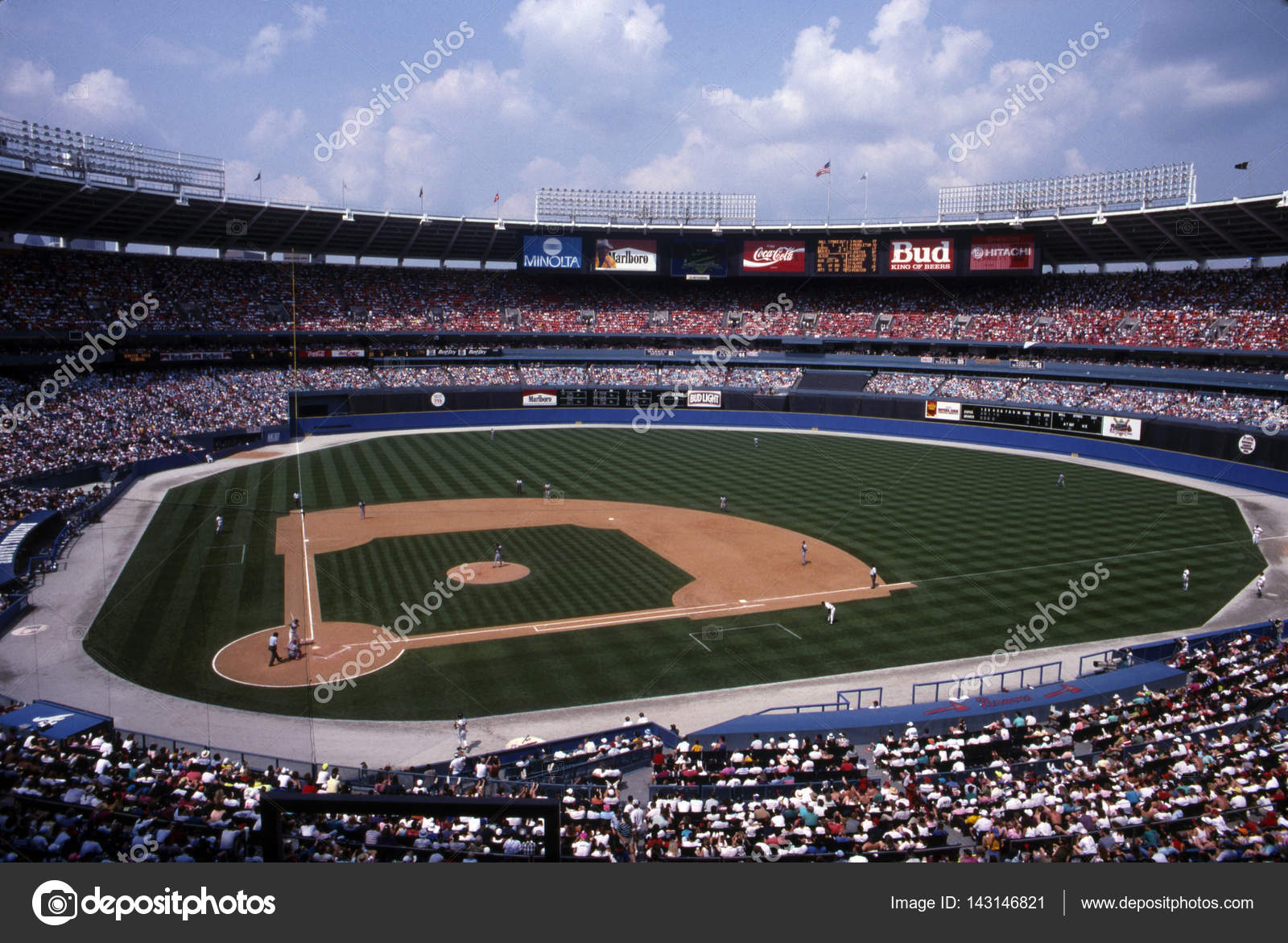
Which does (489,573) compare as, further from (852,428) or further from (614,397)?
(852,428)

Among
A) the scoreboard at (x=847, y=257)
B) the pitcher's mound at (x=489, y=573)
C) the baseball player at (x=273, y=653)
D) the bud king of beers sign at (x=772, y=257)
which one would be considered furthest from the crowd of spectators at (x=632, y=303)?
the baseball player at (x=273, y=653)

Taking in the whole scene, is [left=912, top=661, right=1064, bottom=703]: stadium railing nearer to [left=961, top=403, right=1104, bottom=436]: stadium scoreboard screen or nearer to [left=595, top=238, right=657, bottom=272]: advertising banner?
[left=961, top=403, right=1104, bottom=436]: stadium scoreboard screen

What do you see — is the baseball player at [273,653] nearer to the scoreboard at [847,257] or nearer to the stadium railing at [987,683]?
the stadium railing at [987,683]

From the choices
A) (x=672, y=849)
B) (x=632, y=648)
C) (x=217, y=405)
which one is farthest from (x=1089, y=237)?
(x=672, y=849)

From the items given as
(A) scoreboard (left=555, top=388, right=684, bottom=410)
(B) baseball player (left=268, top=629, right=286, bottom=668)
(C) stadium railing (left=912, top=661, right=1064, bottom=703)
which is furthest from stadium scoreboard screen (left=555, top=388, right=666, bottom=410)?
(C) stadium railing (left=912, top=661, right=1064, bottom=703)

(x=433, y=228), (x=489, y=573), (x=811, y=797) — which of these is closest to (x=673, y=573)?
(x=489, y=573)

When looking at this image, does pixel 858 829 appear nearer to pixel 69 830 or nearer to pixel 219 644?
pixel 69 830
